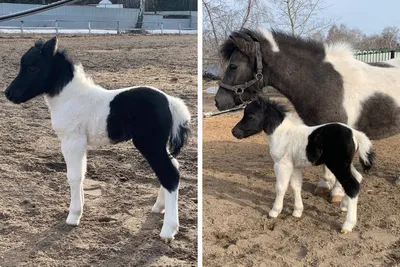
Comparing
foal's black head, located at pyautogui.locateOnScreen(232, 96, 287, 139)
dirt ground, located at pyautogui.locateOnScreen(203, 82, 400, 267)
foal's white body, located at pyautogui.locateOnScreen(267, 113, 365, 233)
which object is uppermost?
foal's black head, located at pyautogui.locateOnScreen(232, 96, 287, 139)

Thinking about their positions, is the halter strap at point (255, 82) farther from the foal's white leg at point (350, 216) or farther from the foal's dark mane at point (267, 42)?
the foal's white leg at point (350, 216)

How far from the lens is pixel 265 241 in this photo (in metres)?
1.89

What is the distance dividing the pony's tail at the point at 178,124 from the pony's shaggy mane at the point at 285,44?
57 cm

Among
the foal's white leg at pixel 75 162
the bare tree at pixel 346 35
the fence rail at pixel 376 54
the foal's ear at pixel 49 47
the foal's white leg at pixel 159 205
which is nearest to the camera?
the foal's ear at pixel 49 47

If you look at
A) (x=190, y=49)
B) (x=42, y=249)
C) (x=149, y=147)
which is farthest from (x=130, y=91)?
(x=190, y=49)

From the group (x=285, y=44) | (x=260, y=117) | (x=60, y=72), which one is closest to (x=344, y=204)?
(x=260, y=117)

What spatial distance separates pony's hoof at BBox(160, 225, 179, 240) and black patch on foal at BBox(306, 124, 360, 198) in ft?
2.36

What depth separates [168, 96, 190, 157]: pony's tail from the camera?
159 cm

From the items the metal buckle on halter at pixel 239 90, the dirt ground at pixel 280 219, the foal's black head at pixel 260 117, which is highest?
the metal buckle on halter at pixel 239 90

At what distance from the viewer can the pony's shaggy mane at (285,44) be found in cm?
198

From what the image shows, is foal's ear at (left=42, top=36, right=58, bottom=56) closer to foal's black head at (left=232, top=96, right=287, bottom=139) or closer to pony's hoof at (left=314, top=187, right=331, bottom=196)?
foal's black head at (left=232, top=96, right=287, bottom=139)

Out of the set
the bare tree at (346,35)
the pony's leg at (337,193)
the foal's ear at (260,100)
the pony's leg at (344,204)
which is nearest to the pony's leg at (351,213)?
the pony's leg at (344,204)

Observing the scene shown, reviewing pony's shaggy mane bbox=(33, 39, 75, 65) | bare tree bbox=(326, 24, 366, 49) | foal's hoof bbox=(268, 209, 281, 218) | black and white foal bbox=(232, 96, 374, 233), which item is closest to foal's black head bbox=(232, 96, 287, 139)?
black and white foal bbox=(232, 96, 374, 233)

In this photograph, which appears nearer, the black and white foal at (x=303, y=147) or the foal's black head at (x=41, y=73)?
the foal's black head at (x=41, y=73)
